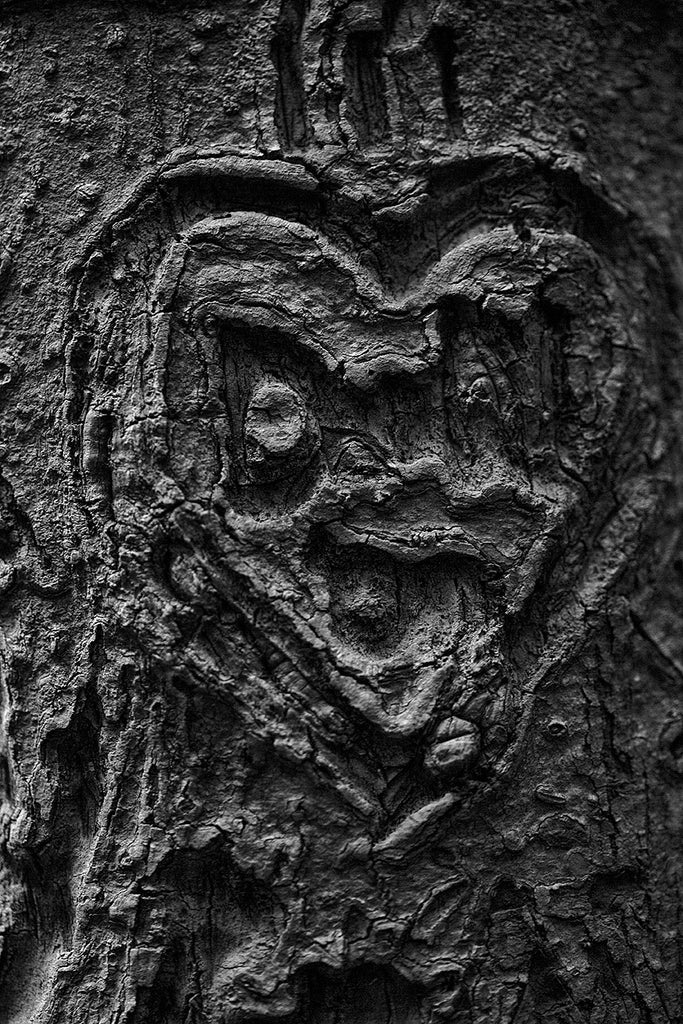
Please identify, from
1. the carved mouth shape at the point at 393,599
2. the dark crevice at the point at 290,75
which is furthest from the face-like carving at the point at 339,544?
the dark crevice at the point at 290,75

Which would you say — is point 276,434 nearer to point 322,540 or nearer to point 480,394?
point 322,540

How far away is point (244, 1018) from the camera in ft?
4.09

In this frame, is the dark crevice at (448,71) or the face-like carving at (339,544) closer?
the face-like carving at (339,544)

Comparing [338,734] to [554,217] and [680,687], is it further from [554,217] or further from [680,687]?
[554,217]

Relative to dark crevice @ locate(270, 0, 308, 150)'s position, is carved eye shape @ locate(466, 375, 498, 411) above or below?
below

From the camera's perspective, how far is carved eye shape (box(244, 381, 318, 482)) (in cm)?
130

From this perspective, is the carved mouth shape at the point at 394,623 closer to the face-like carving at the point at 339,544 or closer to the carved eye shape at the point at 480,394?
the face-like carving at the point at 339,544

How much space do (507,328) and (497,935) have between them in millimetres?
822

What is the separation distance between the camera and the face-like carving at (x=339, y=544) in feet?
4.15

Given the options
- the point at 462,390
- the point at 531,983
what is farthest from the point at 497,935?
the point at 462,390

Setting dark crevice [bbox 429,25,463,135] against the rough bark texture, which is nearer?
the rough bark texture

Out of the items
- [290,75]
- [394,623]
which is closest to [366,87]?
[290,75]

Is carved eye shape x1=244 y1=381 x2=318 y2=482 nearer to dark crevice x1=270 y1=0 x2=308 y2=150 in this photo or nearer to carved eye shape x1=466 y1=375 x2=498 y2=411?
carved eye shape x1=466 y1=375 x2=498 y2=411

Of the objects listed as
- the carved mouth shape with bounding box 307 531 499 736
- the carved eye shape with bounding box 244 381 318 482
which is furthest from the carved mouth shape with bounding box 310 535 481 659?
the carved eye shape with bounding box 244 381 318 482
